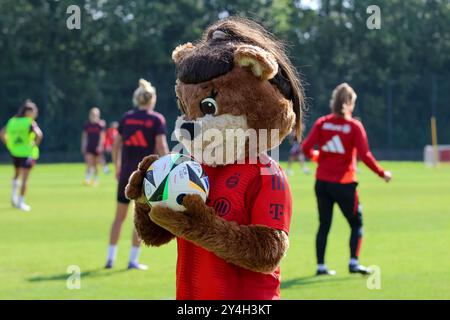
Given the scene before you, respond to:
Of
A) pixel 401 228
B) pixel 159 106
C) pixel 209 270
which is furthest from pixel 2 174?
pixel 209 270

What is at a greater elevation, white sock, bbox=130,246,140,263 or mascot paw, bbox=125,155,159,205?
mascot paw, bbox=125,155,159,205

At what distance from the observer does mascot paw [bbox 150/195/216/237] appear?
4.21 meters

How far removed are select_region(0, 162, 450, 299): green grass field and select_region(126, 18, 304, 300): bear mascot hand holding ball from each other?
4418 mm

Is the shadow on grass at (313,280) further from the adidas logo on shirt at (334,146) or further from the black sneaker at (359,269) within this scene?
the adidas logo on shirt at (334,146)

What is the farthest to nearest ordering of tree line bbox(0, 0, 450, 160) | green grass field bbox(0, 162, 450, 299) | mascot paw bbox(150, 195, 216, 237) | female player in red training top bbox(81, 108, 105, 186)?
tree line bbox(0, 0, 450, 160) < female player in red training top bbox(81, 108, 105, 186) < green grass field bbox(0, 162, 450, 299) < mascot paw bbox(150, 195, 216, 237)

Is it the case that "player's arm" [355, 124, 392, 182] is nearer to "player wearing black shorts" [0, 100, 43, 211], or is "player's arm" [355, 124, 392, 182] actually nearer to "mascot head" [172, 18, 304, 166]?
"mascot head" [172, 18, 304, 166]

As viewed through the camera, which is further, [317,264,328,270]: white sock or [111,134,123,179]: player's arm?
[111,134,123,179]: player's arm

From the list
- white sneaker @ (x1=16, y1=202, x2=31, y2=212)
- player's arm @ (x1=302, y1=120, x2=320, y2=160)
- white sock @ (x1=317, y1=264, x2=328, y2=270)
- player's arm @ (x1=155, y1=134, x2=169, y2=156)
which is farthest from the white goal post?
player's arm @ (x1=155, y1=134, x2=169, y2=156)

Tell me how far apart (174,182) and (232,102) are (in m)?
0.57

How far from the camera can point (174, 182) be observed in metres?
4.29

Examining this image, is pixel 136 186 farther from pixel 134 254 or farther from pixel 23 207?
pixel 23 207

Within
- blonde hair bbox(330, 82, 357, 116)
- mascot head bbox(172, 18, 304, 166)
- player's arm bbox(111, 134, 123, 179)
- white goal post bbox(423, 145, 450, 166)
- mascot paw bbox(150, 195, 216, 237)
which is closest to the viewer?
mascot paw bbox(150, 195, 216, 237)

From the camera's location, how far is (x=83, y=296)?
8.89m

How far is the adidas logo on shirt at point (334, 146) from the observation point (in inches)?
411
